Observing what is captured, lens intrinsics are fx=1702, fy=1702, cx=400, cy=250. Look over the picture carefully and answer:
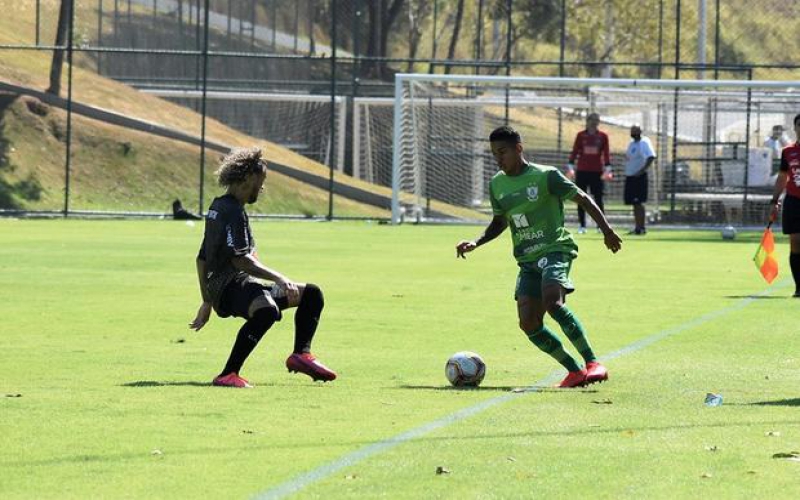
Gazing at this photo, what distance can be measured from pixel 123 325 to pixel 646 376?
17.2ft

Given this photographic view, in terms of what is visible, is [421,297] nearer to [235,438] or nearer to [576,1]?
[235,438]

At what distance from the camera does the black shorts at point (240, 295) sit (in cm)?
1069

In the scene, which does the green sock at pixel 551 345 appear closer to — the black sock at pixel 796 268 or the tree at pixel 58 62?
the black sock at pixel 796 268

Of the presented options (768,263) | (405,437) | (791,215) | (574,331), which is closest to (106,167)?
(768,263)

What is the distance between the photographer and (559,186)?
11227mm

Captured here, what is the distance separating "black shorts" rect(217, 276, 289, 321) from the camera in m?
10.7

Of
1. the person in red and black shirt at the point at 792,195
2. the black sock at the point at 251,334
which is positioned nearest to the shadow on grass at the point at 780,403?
the black sock at the point at 251,334

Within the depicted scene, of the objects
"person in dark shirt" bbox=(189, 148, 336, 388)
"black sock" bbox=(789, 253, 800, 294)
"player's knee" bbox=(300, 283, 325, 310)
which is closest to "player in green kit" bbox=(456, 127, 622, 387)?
"player's knee" bbox=(300, 283, 325, 310)

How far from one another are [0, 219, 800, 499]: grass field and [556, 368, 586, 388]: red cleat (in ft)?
0.62

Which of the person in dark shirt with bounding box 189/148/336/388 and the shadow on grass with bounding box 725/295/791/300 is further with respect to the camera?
the shadow on grass with bounding box 725/295/791/300

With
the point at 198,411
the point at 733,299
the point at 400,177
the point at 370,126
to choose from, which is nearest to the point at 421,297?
the point at 733,299

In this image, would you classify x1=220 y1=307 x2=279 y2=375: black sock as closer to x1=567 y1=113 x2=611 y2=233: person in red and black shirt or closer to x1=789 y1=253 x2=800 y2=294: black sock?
x1=789 y1=253 x2=800 y2=294: black sock

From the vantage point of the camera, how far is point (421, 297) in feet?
60.0

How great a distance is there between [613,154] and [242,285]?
3456 cm
